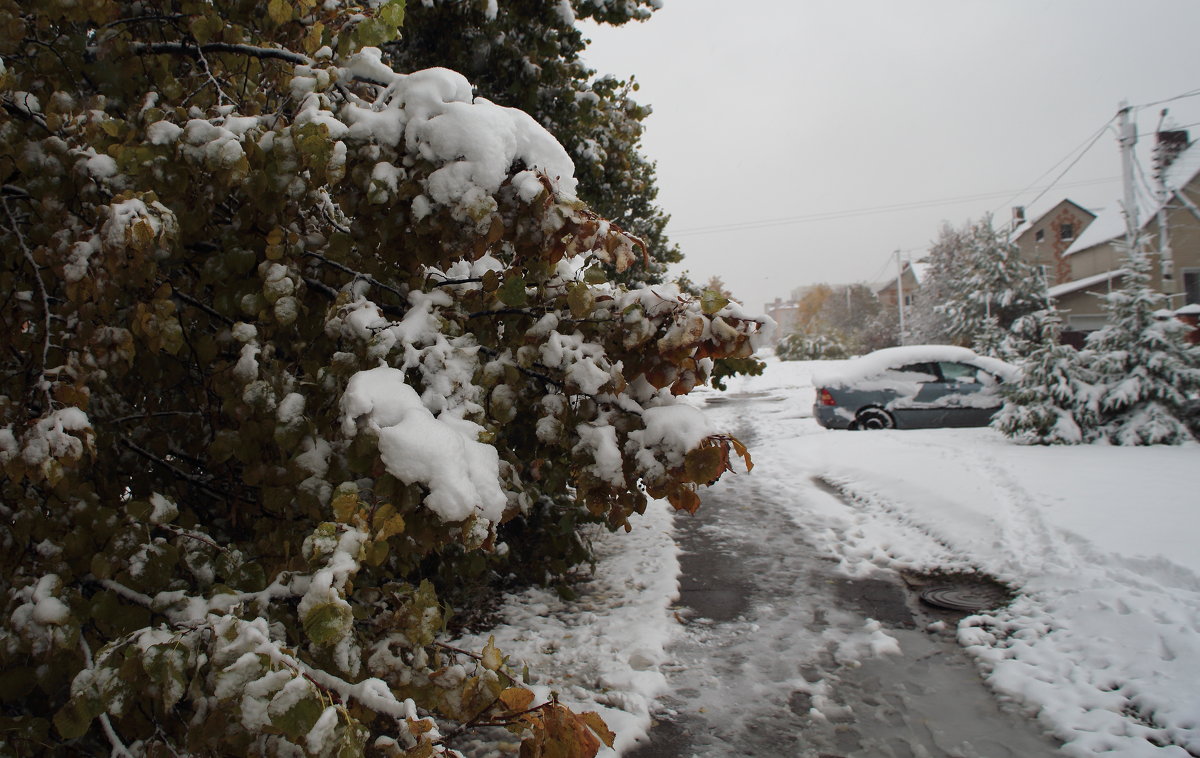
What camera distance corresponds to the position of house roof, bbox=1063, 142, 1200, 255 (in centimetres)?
1577

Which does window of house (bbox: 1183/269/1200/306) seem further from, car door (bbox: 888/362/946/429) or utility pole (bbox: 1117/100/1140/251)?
car door (bbox: 888/362/946/429)

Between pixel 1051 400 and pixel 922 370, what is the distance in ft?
9.64

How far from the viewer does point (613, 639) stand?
14.5ft

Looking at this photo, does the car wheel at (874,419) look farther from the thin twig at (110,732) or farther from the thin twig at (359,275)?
the thin twig at (110,732)

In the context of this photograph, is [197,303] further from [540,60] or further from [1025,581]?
[1025,581]

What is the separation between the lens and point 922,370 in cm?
1248

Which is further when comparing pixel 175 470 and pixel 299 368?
pixel 175 470

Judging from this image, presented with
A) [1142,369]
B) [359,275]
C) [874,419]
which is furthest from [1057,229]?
[359,275]

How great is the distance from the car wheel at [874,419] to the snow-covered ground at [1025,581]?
3120 mm

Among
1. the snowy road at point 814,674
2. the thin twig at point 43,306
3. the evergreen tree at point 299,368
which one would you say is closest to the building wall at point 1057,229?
the snowy road at point 814,674

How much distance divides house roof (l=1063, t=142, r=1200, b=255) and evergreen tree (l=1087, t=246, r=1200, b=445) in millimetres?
5577

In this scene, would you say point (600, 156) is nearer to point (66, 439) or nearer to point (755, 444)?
point (66, 439)

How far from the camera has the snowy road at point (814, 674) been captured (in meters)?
3.25

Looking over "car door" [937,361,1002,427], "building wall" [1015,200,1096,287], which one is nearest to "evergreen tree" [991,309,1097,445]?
"car door" [937,361,1002,427]
